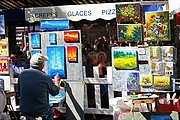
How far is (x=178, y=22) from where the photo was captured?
478 centimetres

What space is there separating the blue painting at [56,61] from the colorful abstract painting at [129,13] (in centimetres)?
105

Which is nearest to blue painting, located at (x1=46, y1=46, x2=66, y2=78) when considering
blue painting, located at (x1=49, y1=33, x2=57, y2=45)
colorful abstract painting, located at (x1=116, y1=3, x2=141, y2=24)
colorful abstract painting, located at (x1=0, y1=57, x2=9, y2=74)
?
blue painting, located at (x1=49, y1=33, x2=57, y2=45)

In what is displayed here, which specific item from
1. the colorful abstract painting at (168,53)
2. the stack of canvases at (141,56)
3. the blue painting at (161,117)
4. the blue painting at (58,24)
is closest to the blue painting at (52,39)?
the blue painting at (58,24)

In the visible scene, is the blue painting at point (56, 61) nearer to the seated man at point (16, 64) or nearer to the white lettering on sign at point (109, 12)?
the seated man at point (16, 64)

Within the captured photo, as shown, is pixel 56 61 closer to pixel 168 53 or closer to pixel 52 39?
pixel 52 39

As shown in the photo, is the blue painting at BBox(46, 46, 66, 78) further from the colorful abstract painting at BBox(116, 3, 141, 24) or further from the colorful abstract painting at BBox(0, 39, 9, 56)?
the colorful abstract painting at BBox(116, 3, 141, 24)

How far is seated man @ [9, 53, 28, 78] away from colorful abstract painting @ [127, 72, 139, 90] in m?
1.88

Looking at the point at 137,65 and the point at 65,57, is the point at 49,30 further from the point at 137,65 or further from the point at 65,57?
the point at 137,65

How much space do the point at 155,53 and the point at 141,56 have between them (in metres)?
0.22

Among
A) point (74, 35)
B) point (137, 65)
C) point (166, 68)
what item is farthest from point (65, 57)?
point (166, 68)

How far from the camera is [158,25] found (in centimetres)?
474

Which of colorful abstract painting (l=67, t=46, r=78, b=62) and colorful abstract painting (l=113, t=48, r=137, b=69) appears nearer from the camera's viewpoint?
colorful abstract painting (l=113, t=48, r=137, b=69)

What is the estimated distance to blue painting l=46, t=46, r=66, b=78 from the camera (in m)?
5.11

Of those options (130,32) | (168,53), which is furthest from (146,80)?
(130,32)
